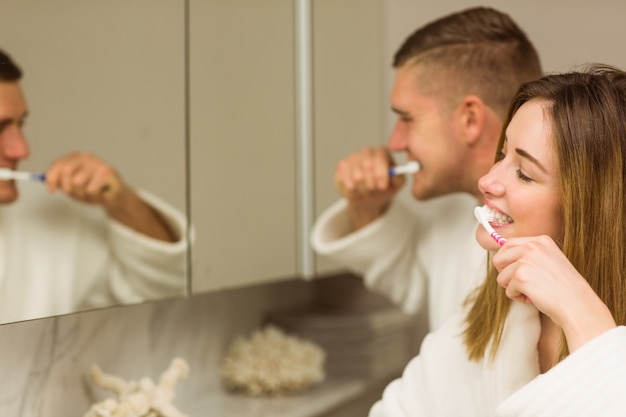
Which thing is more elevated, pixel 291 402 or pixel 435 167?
pixel 435 167

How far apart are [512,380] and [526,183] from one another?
0.28 m

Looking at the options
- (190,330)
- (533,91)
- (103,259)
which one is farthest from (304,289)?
(533,91)

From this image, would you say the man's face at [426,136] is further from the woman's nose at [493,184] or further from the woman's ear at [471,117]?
the woman's nose at [493,184]

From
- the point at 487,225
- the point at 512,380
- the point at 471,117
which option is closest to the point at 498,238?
the point at 487,225

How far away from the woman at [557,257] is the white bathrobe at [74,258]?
1.77 feet

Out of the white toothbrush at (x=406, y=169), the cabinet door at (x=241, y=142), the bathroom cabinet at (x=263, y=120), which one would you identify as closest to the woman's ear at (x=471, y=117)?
the white toothbrush at (x=406, y=169)

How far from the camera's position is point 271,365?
1729 millimetres

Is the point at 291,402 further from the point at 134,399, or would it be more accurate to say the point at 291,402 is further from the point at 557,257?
the point at 557,257

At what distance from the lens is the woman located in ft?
3.01

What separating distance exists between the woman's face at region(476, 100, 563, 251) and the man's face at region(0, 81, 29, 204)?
64 centimetres

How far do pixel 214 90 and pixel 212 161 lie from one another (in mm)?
129

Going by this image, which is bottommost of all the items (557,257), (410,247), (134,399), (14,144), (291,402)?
(291,402)

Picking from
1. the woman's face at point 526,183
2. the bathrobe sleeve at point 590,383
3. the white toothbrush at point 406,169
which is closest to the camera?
the bathrobe sleeve at point 590,383

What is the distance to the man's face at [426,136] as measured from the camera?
52.3 inches
